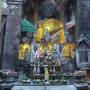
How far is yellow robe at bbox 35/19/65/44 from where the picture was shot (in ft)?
90.6

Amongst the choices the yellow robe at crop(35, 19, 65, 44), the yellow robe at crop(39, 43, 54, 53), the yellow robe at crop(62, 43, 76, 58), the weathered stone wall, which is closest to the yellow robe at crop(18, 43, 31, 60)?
the weathered stone wall

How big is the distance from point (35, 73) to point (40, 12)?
329 inches

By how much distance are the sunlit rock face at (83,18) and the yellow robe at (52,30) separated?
169cm

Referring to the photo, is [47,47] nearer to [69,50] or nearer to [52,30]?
[69,50]

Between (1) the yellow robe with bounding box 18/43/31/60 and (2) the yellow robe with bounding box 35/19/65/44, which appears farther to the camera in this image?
(2) the yellow robe with bounding box 35/19/65/44

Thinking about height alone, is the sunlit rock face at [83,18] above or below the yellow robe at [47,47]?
above

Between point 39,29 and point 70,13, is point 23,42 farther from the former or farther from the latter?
point 70,13

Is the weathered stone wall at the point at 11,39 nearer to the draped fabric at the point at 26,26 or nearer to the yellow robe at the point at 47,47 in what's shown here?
the draped fabric at the point at 26,26

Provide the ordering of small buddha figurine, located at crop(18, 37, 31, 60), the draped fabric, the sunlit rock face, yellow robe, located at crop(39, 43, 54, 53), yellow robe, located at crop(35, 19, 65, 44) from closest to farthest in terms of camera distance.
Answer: small buddha figurine, located at crop(18, 37, 31, 60)
yellow robe, located at crop(39, 43, 54, 53)
the sunlit rock face
the draped fabric
yellow robe, located at crop(35, 19, 65, 44)

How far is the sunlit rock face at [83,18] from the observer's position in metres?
26.2

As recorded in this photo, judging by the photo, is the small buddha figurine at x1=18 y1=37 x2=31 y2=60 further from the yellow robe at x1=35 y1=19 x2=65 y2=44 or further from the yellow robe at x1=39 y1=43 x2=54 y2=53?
the yellow robe at x1=35 y1=19 x2=65 y2=44

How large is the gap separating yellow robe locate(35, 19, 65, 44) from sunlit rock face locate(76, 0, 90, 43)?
5.54ft

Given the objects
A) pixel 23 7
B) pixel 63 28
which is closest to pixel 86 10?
pixel 63 28

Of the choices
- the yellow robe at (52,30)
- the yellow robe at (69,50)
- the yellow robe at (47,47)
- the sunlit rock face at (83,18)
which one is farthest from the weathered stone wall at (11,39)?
the sunlit rock face at (83,18)
